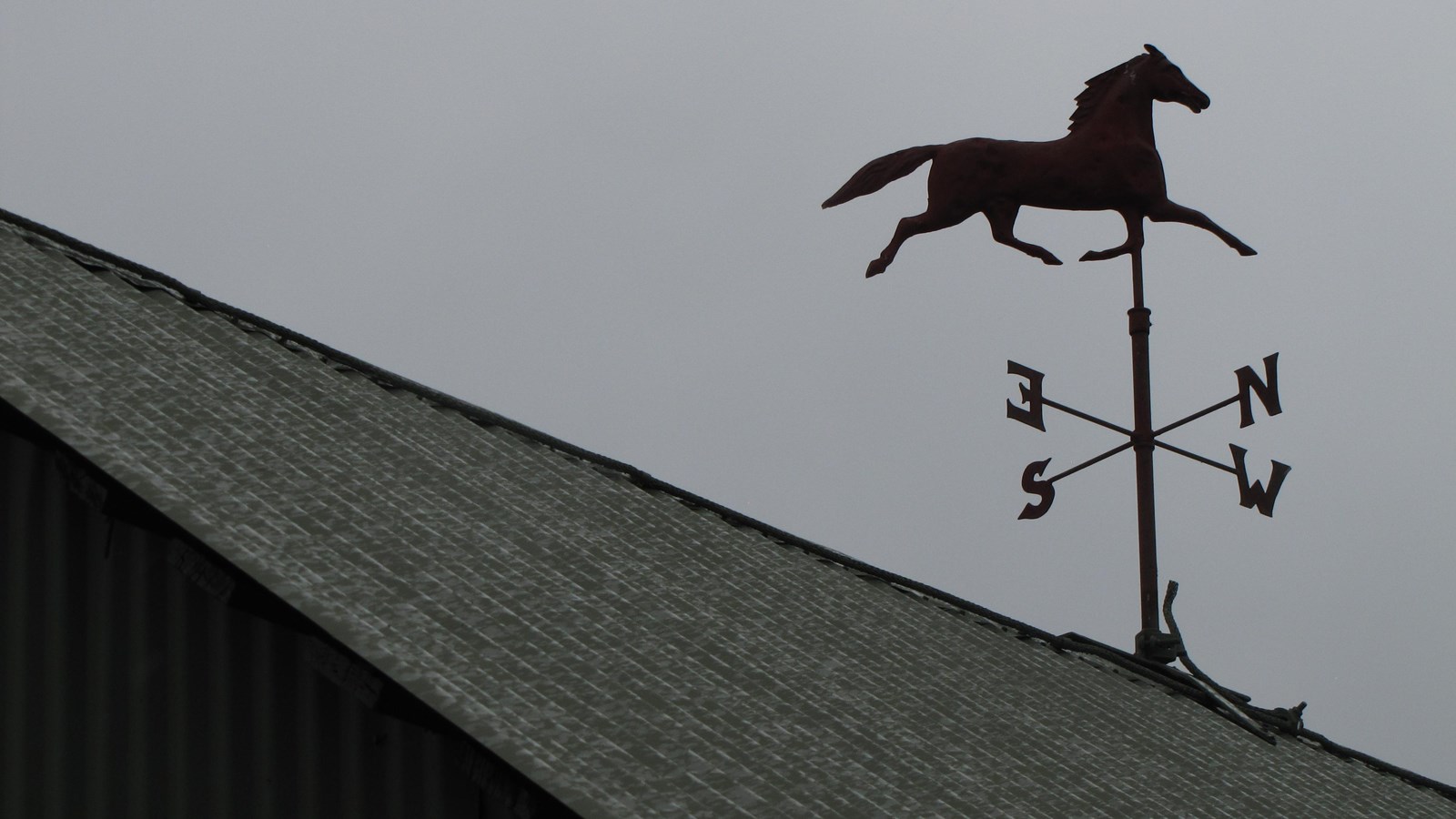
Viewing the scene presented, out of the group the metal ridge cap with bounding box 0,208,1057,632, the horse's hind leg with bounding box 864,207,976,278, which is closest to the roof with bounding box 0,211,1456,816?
the metal ridge cap with bounding box 0,208,1057,632

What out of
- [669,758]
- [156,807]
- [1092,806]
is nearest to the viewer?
[669,758]

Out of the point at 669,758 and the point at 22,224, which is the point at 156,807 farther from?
Answer: the point at 22,224

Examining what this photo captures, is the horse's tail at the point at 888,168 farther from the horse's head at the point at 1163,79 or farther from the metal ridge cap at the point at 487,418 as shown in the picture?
the metal ridge cap at the point at 487,418

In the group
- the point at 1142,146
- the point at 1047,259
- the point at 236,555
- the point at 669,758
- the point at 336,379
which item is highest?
the point at 1142,146

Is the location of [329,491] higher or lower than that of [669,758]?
higher

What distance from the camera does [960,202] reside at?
1184cm

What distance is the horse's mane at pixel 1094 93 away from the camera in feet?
38.9

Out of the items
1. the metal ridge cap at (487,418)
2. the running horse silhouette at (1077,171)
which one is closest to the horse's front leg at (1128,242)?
the running horse silhouette at (1077,171)

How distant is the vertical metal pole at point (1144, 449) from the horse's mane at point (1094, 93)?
1112 mm

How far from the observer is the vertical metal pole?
10.5 meters

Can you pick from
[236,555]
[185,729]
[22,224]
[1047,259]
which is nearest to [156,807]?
[185,729]

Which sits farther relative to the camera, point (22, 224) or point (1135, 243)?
point (1135, 243)

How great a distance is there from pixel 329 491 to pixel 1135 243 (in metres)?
6.97

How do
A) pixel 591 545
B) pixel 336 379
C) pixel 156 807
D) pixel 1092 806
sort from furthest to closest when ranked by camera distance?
pixel 336 379 → pixel 591 545 → pixel 1092 806 → pixel 156 807
